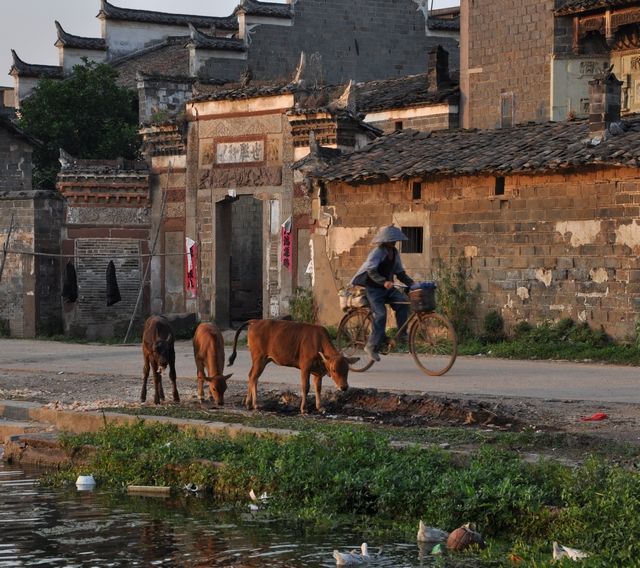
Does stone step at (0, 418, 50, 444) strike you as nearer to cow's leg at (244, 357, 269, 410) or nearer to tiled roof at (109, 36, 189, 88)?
cow's leg at (244, 357, 269, 410)

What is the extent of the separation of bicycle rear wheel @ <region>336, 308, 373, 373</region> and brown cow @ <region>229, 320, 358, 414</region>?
156 inches

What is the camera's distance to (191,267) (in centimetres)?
2881

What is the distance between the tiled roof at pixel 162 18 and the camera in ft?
156

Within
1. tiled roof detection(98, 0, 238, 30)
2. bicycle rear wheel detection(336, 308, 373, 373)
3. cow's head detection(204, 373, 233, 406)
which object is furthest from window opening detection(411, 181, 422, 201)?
tiled roof detection(98, 0, 238, 30)

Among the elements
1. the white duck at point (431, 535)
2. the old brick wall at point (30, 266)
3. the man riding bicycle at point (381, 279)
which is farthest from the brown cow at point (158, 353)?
the old brick wall at point (30, 266)

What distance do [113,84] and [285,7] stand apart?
597cm

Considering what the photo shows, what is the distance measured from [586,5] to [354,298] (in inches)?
711

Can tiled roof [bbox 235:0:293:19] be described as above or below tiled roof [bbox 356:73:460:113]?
above

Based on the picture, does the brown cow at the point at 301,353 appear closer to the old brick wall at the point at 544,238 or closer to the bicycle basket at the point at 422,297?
the bicycle basket at the point at 422,297

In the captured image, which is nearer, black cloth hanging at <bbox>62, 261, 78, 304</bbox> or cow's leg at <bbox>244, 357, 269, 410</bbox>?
cow's leg at <bbox>244, 357, 269, 410</bbox>

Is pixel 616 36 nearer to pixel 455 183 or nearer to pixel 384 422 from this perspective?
pixel 455 183

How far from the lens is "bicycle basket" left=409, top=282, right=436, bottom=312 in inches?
648

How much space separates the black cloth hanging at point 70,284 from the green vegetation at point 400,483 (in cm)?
1734

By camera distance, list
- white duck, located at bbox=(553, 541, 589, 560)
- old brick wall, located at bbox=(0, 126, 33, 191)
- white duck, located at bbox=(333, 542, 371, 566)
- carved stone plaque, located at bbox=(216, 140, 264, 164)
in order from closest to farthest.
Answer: white duck, located at bbox=(553, 541, 589, 560)
white duck, located at bbox=(333, 542, 371, 566)
carved stone plaque, located at bbox=(216, 140, 264, 164)
old brick wall, located at bbox=(0, 126, 33, 191)
